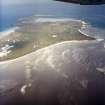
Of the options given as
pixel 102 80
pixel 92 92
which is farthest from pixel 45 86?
pixel 102 80

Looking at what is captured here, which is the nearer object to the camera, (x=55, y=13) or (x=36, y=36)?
(x=36, y=36)

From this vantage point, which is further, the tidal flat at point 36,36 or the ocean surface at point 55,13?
the ocean surface at point 55,13

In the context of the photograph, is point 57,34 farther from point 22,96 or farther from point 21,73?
point 22,96

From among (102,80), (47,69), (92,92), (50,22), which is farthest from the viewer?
(50,22)

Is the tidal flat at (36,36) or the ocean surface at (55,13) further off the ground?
the ocean surface at (55,13)

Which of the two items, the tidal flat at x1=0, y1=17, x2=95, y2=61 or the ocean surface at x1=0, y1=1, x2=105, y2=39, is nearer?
the tidal flat at x1=0, y1=17, x2=95, y2=61

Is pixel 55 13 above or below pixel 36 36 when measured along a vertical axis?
above

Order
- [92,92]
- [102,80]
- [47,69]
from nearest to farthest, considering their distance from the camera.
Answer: [92,92], [102,80], [47,69]

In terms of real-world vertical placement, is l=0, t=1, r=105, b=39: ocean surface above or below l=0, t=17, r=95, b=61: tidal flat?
above
